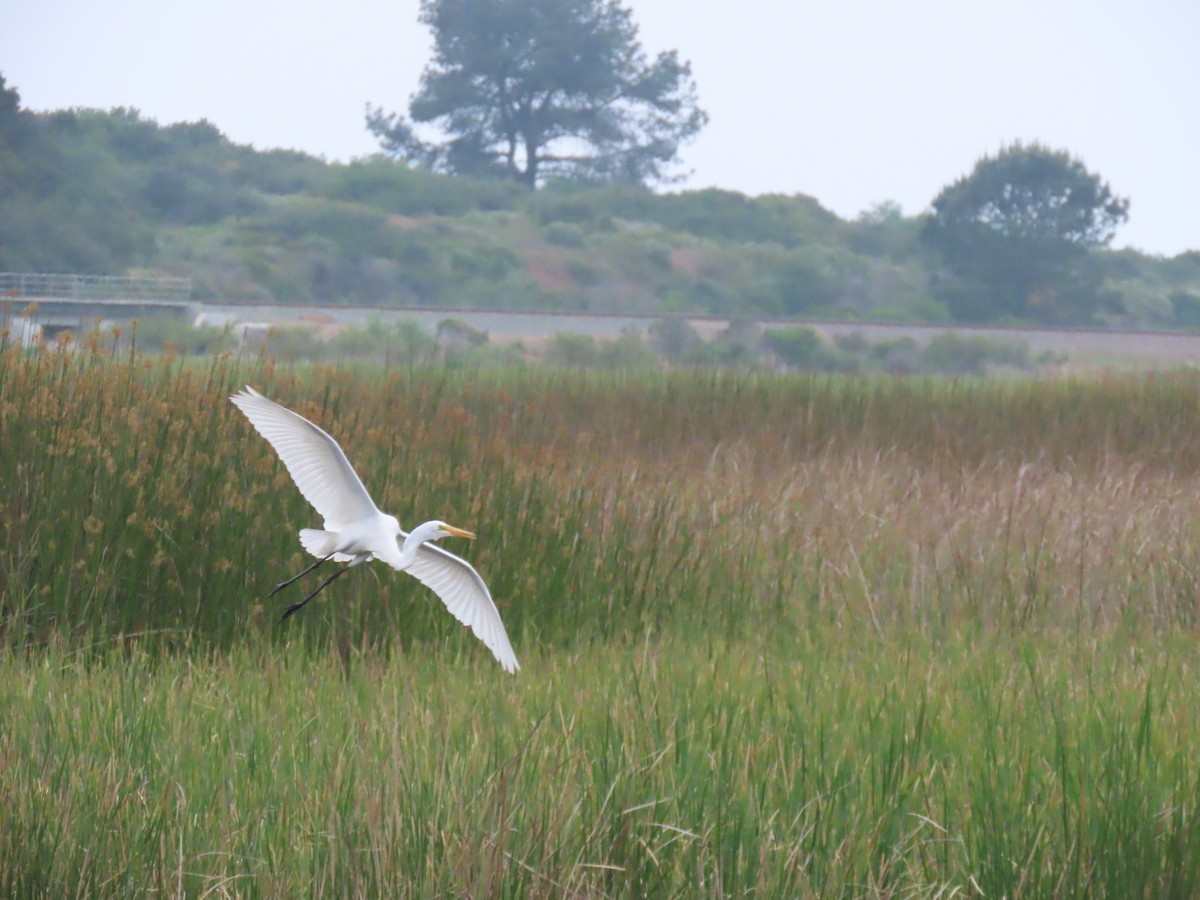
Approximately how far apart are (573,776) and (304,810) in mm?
588

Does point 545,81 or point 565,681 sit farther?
point 545,81

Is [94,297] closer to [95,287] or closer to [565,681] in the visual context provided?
[95,287]

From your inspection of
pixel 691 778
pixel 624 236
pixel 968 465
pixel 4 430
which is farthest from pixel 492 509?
pixel 624 236

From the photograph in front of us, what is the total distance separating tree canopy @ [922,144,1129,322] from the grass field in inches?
1415

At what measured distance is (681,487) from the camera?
8594 millimetres

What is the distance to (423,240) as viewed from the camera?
44500 millimetres

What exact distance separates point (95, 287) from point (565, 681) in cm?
2971

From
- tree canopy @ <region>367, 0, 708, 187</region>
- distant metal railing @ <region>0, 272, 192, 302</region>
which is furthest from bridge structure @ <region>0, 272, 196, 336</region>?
tree canopy @ <region>367, 0, 708, 187</region>

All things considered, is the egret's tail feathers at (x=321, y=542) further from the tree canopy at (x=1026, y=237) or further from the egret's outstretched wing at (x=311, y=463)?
the tree canopy at (x=1026, y=237)

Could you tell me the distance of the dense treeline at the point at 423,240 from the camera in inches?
1538

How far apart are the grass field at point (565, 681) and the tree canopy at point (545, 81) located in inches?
1713

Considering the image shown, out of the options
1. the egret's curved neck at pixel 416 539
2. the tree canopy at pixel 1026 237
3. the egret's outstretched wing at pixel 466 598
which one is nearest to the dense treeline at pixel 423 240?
the tree canopy at pixel 1026 237

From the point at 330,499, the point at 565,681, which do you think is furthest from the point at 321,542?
the point at 565,681

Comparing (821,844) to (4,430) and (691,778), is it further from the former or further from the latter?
(4,430)
